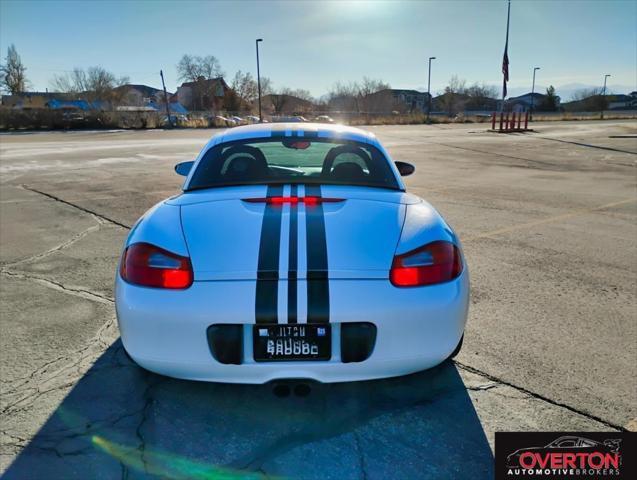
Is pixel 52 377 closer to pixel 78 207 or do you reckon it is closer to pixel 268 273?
pixel 268 273

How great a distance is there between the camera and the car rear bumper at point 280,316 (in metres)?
1.98

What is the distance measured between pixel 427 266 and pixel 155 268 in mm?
1238

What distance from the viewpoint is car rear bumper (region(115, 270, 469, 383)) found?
198cm

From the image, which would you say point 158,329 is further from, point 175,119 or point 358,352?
point 175,119

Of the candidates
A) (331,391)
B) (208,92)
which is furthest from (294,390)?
(208,92)

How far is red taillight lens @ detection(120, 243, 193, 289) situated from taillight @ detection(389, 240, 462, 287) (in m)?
0.92

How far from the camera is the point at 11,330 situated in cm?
Result: 326

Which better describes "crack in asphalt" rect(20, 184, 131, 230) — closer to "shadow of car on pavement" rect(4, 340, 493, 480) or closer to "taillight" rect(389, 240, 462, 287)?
"shadow of car on pavement" rect(4, 340, 493, 480)

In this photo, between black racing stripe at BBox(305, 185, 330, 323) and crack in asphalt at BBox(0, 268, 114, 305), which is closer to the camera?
black racing stripe at BBox(305, 185, 330, 323)

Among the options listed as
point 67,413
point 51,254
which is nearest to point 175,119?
point 51,254

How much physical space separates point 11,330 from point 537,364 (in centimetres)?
346

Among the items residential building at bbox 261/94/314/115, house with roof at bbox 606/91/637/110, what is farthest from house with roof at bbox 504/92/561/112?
residential building at bbox 261/94/314/115

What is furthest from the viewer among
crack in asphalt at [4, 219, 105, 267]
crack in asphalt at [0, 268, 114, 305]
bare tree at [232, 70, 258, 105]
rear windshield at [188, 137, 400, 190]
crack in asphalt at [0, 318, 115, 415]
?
bare tree at [232, 70, 258, 105]

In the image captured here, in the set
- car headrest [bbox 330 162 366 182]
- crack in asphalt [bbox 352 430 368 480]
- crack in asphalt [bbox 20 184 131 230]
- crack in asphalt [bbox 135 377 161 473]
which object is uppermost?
car headrest [bbox 330 162 366 182]
